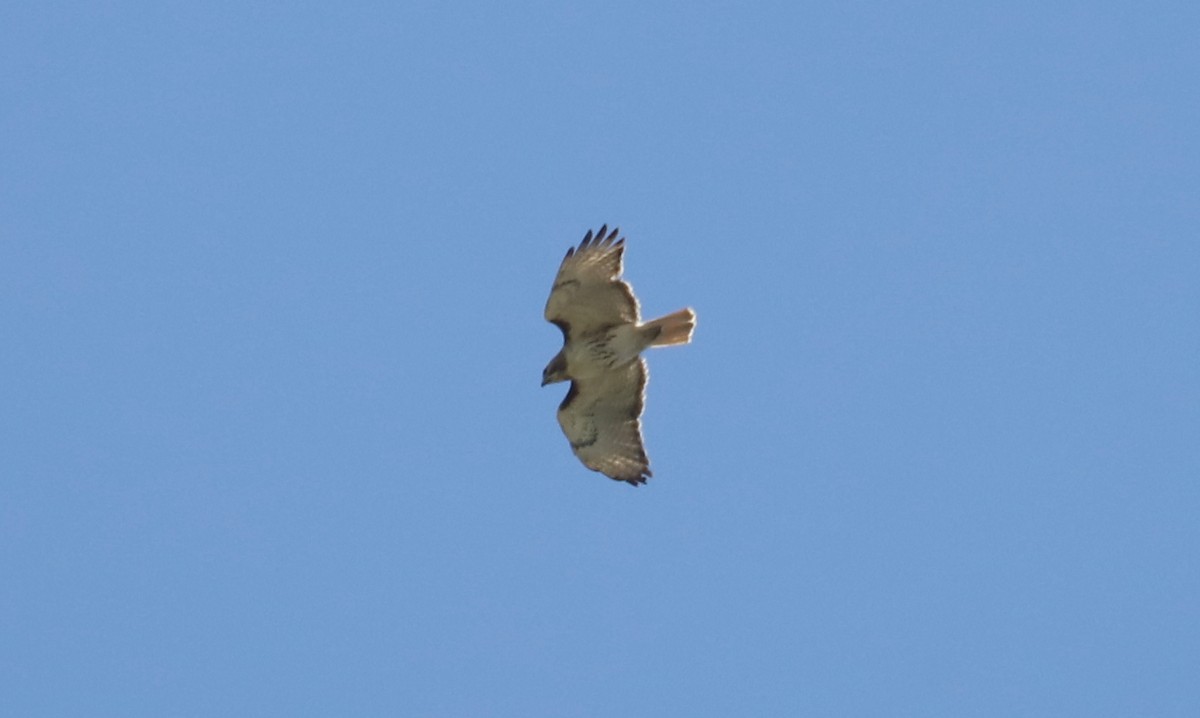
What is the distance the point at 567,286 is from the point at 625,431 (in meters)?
1.84

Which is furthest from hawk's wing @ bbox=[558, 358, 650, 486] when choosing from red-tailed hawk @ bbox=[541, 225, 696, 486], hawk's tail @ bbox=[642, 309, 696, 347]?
hawk's tail @ bbox=[642, 309, 696, 347]

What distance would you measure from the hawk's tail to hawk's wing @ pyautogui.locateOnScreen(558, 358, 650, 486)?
75 centimetres

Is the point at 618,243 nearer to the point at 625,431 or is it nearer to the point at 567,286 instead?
the point at 567,286

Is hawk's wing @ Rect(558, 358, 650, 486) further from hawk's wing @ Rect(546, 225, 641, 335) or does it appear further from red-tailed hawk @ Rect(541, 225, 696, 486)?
hawk's wing @ Rect(546, 225, 641, 335)

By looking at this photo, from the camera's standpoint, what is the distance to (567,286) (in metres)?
17.0

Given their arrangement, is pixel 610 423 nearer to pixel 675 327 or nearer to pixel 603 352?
pixel 603 352

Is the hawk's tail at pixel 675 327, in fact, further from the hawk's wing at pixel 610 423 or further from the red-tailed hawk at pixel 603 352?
the hawk's wing at pixel 610 423

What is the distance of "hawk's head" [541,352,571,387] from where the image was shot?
17.6m

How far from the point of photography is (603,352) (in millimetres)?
17453

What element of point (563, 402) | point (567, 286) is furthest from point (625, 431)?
point (567, 286)

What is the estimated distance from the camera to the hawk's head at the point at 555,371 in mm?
17562

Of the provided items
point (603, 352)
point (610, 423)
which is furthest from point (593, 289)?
point (610, 423)

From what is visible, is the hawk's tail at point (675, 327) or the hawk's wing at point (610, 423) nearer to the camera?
the hawk's tail at point (675, 327)

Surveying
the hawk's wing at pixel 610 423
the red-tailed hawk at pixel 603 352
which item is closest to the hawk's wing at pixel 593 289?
the red-tailed hawk at pixel 603 352
